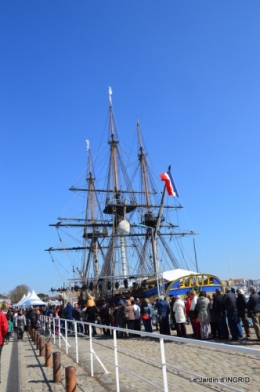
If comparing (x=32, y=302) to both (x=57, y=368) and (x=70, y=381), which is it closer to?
(x=57, y=368)

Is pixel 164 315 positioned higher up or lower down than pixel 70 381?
higher up

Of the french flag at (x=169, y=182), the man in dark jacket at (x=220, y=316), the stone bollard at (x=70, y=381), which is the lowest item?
the stone bollard at (x=70, y=381)

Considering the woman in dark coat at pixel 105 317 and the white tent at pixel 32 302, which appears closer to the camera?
the woman in dark coat at pixel 105 317

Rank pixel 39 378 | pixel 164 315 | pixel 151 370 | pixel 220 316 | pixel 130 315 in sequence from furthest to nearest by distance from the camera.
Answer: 1. pixel 130 315
2. pixel 164 315
3. pixel 220 316
4. pixel 39 378
5. pixel 151 370

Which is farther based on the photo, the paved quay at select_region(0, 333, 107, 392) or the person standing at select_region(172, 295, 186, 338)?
the person standing at select_region(172, 295, 186, 338)

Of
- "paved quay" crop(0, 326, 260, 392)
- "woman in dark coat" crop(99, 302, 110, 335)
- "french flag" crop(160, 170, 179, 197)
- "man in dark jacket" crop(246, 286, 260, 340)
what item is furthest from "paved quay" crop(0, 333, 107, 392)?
"french flag" crop(160, 170, 179, 197)

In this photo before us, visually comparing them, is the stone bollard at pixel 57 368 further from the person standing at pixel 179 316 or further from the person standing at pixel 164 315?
the person standing at pixel 164 315

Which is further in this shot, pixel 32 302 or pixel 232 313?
pixel 32 302

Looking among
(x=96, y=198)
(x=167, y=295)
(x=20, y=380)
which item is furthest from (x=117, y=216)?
(x=20, y=380)

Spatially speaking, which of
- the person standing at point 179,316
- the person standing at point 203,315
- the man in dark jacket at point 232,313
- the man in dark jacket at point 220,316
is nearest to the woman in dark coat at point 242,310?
the man in dark jacket at point 232,313

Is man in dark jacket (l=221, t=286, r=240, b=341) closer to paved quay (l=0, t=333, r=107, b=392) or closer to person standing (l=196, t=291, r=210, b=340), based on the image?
person standing (l=196, t=291, r=210, b=340)

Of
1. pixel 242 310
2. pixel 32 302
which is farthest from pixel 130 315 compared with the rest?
pixel 32 302

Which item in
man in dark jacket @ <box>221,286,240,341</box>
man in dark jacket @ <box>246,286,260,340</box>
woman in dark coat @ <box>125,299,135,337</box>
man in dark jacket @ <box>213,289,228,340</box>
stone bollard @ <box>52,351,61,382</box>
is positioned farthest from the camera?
woman in dark coat @ <box>125,299,135,337</box>

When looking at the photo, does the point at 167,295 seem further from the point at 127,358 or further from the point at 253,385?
the point at 253,385
